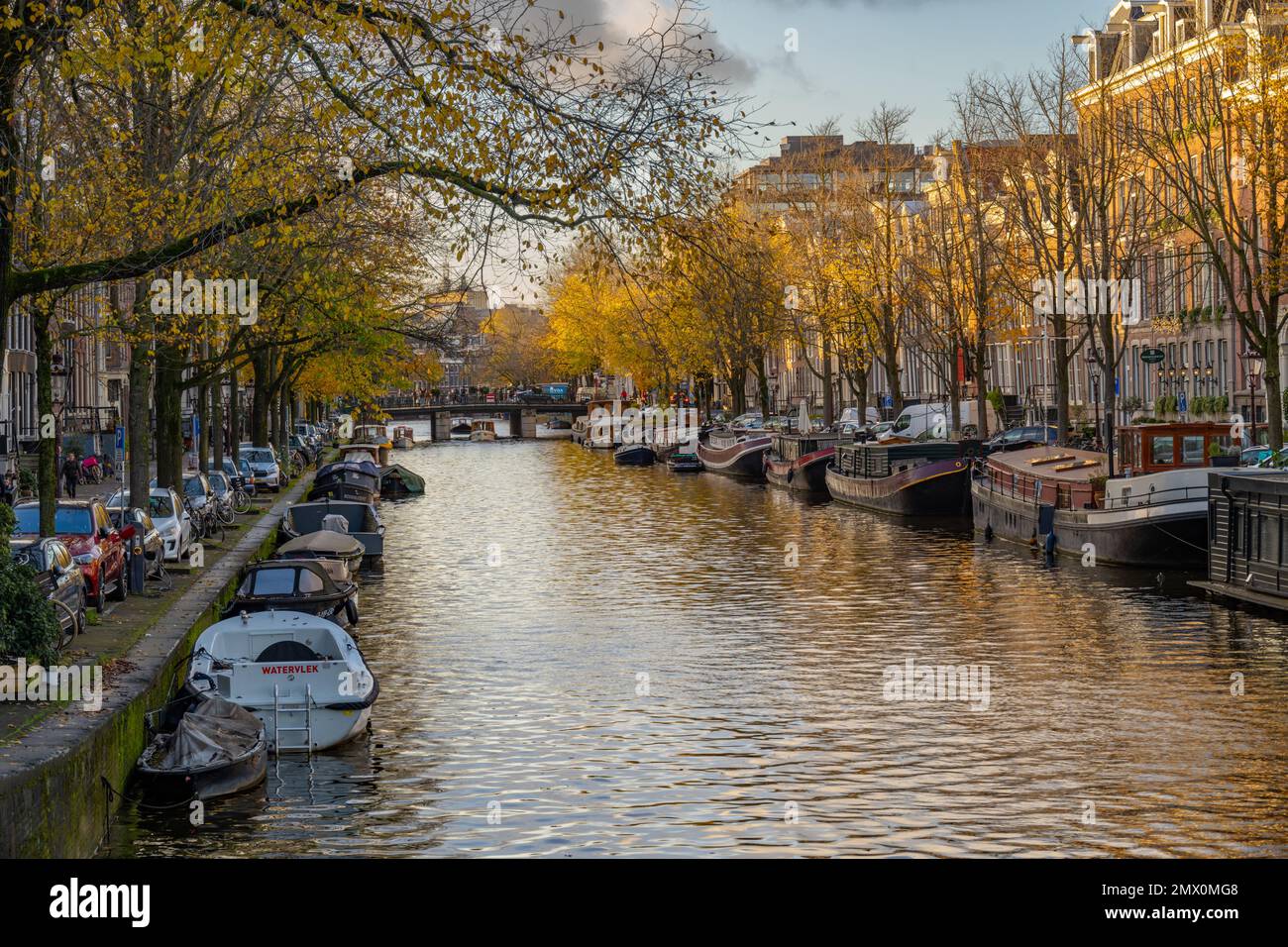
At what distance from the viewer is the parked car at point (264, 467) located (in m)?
72.6

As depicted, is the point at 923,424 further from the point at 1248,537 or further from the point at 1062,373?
the point at 1248,537

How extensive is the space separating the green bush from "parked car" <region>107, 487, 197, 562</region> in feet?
63.0

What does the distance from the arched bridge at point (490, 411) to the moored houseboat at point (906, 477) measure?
107 metres

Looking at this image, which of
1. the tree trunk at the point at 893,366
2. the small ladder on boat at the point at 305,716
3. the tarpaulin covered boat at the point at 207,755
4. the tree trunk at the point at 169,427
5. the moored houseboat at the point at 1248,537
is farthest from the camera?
the tree trunk at the point at 893,366

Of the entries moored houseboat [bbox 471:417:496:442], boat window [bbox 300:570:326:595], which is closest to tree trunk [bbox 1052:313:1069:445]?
boat window [bbox 300:570:326:595]

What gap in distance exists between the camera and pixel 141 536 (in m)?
35.2

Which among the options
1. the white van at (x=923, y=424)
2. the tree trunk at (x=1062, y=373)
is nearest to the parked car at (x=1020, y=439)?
the white van at (x=923, y=424)

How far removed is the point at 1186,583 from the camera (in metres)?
40.6

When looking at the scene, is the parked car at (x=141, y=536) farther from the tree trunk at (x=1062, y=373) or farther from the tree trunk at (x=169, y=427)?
the tree trunk at (x=1062, y=373)

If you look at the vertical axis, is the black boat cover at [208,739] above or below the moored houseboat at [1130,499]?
below

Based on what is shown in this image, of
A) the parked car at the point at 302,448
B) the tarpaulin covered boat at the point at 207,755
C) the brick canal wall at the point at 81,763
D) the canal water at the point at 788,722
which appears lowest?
the canal water at the point at 788,722

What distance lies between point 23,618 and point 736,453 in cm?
7655

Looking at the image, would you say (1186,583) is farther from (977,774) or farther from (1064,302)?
(1064,302)

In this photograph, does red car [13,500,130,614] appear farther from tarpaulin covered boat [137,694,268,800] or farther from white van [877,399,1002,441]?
white van [877,399,1002,441]
